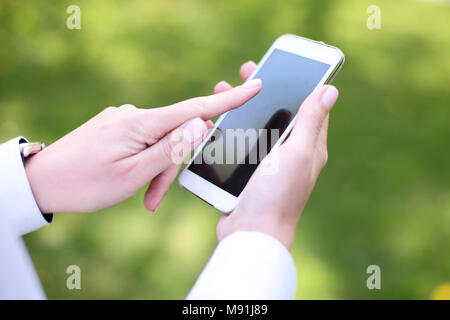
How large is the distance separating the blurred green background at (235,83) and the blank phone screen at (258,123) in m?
0.64

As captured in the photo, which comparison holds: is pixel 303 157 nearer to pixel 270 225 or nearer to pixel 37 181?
pixel 270 225

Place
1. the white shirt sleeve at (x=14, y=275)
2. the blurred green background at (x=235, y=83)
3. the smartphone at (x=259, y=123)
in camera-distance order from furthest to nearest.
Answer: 1. the blurred green background at (x=235, y=83)
2. the smartphone at (x=259, y=123)
3. the white shirt sleeve at (x=14, y=275)

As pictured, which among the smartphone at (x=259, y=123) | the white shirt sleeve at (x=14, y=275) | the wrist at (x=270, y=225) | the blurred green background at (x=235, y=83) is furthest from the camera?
the blurred green background at (x=235, y=83)

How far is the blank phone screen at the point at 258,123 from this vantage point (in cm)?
135

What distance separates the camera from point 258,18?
8.43ft

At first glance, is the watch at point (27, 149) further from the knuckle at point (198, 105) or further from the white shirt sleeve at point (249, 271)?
the white shirt sleeve at point (249, 271)

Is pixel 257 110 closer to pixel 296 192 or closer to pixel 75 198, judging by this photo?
pixel 296 192

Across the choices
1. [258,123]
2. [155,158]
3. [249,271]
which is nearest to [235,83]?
[258,123]

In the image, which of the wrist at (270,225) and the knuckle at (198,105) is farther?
the knuckle at (198,105)

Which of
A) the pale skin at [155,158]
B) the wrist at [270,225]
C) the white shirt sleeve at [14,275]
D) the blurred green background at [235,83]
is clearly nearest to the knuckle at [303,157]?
the pale skin at [155,158]

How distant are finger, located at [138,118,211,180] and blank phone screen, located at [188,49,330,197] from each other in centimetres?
18
